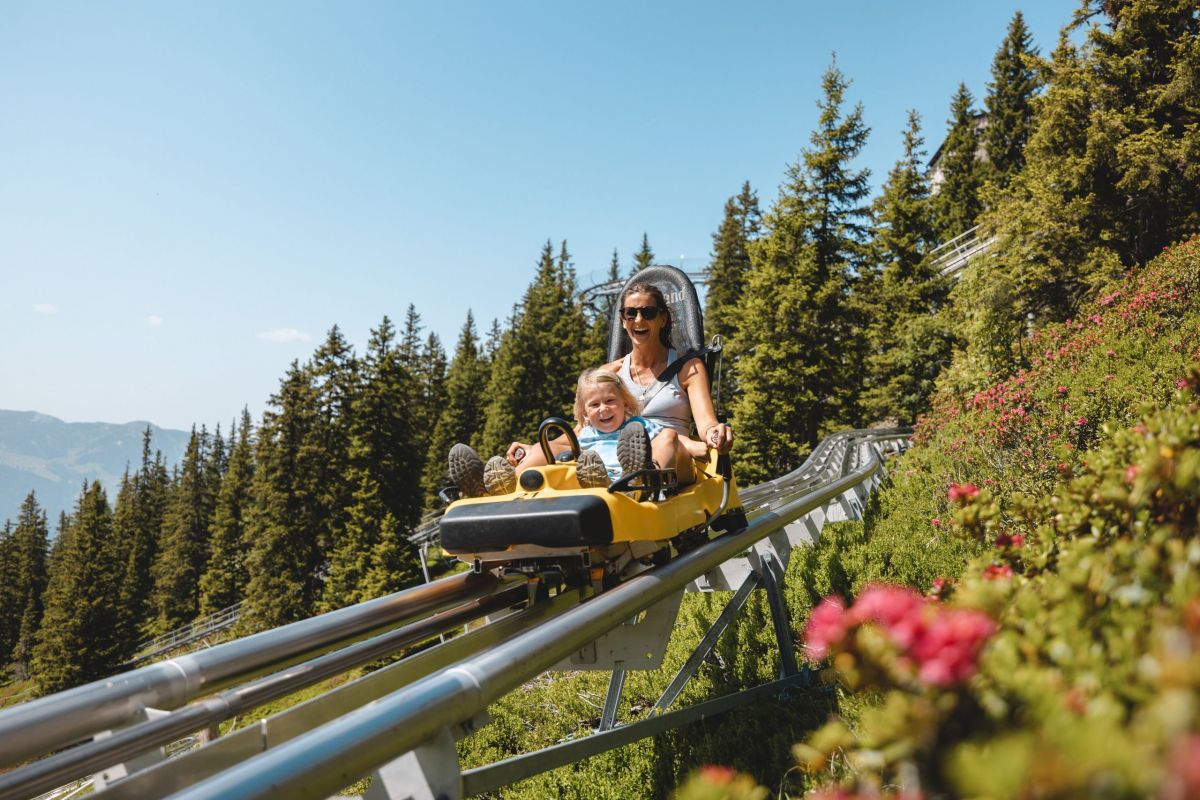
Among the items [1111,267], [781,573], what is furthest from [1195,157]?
[781,573]

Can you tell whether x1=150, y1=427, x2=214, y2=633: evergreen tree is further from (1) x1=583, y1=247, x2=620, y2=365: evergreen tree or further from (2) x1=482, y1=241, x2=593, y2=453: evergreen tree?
(1) x1=583, y1=247, x2=620, y2=365: evergreen tree

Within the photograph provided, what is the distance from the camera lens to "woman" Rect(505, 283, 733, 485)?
4652 mm

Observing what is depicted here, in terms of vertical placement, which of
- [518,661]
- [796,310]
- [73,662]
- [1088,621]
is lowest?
[73,662]

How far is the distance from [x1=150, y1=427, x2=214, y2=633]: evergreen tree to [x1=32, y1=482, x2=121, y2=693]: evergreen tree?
7835 mm

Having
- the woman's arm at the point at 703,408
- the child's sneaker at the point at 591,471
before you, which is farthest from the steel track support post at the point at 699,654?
the child's sneaker at the point at 591,471

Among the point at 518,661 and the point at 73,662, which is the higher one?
the point at 518,661

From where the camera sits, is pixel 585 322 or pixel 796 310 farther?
pixel 585 322

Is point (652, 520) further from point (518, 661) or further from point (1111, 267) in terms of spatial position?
point (1111, 267)

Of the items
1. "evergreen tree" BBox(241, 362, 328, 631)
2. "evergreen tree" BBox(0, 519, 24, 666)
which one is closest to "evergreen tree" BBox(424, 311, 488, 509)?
"evergreen tree" BBox(241, 362, 328, 631)

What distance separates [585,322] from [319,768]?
4131 cm

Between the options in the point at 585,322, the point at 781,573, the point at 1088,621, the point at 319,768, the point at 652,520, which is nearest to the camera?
the point at 1088,621

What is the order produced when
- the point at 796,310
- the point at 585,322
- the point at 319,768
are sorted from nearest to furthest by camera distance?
1. the point at 319,768
2. the point at 796,310
3. the point at 585,322

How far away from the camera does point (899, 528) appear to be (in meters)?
5.97

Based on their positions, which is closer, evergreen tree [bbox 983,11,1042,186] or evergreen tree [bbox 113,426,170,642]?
evergreen tree [bbox 983,11,1042,186]
